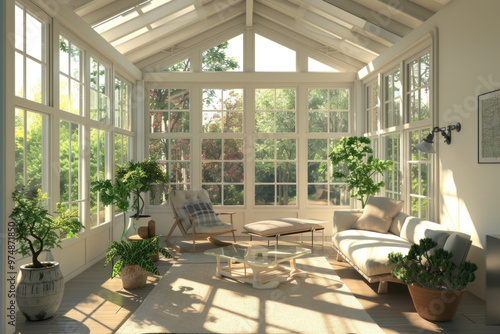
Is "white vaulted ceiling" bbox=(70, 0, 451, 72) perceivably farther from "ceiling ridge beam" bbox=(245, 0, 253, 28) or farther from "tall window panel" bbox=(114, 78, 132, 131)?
"tall window panel" bbox=(114, 78, 132, 131)

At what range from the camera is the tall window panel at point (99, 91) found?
663 centimetres

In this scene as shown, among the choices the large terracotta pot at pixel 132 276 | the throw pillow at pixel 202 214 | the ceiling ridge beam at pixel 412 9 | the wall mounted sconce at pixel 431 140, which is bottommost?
the large terracotta pot at pixel 132 276

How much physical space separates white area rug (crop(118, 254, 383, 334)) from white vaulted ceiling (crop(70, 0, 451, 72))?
3731mm

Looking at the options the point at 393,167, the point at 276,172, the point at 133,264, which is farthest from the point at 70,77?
the point at 393,167

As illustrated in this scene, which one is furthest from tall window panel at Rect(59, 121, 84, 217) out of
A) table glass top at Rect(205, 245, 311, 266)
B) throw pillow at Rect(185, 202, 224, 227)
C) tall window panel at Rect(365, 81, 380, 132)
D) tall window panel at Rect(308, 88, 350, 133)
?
tall window panel at Rect(365, 81, 380, 132)

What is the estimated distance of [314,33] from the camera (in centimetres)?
850

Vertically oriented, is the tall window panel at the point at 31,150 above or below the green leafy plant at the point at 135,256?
above

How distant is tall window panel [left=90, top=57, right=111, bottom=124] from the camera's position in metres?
6.63

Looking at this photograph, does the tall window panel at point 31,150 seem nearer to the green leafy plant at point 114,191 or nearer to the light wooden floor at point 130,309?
the green leafy plant at point 114,191

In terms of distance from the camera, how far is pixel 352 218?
6.91 metres

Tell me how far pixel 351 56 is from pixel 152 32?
12.7 ft

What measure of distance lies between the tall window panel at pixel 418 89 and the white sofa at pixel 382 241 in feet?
4.92

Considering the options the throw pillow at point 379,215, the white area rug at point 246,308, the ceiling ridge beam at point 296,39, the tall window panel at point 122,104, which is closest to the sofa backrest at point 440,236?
the throw pillow at point 379,215

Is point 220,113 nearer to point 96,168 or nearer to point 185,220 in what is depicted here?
point 185,220
